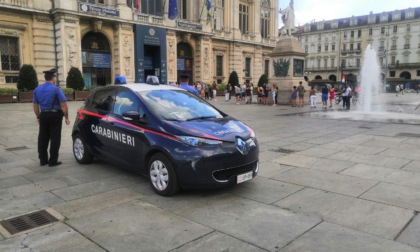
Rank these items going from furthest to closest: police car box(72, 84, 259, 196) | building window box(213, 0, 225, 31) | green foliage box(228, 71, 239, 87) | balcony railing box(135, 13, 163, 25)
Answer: building window box(213, 0, 225, 31) < green foliage box(228, 71, 239, 87) < balcony railing box(135, 13, 163, 25) < police car box(72, 84, 259, 196)

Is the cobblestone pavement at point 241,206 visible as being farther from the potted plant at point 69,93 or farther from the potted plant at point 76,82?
the potted plant at point 76,82

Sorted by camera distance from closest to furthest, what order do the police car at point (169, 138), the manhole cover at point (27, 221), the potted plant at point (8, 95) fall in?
1. the manhole cover at point (27, 221)
2. the police car at point (169, 138)
3. the potted plant at point (8, 95)

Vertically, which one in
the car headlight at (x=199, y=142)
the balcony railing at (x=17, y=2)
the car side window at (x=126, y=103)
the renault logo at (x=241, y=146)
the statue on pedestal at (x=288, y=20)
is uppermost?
the balcony railing at (x=17, y=2)

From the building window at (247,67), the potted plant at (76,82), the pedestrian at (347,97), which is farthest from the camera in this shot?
the building window at (247,67)

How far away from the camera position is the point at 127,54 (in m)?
32.6

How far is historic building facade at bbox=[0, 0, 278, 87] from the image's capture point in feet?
91.2

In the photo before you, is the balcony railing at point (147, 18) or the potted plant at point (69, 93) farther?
the balcony railing at point (147, 18)

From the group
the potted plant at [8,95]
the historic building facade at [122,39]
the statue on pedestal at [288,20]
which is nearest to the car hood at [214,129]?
the statue on pedestal at [288,20]

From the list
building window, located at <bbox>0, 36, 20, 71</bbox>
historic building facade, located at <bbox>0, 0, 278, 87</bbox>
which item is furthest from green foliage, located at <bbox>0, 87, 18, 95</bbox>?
building window, located at <bbox>0, 36, 20, 71</bbox>

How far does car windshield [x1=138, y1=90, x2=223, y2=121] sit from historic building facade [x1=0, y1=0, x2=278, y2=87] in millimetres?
25577

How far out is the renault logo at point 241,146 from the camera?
5113 mm

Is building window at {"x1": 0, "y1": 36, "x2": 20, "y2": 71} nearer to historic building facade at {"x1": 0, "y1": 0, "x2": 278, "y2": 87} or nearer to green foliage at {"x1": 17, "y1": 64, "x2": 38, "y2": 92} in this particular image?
historic building facade at {"x1": 0, "y1": 0, "x2": 278, "y2": 87}

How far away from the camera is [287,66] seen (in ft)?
78.9

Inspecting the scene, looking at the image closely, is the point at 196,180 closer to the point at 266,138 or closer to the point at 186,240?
the point at 186,240
